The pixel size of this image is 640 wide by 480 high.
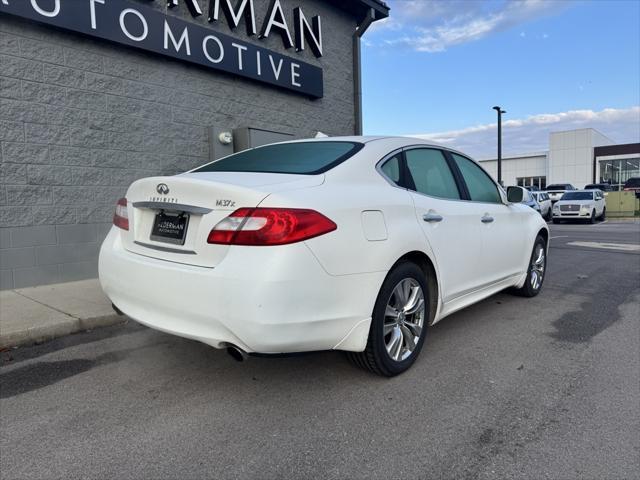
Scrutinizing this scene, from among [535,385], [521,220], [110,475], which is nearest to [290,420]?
[110,475]

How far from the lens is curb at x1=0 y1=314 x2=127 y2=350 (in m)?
3.96

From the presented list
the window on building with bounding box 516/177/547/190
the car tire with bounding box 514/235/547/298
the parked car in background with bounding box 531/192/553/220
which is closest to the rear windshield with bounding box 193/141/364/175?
the car tire with bounding box 514/235/547/298

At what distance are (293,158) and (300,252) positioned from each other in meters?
1.11

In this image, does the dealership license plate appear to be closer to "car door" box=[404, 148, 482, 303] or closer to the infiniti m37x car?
the infiniti m37x car

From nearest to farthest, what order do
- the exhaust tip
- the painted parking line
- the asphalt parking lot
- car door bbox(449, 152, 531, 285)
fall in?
the asphalt parking lot < the exhaust tip < car door bbox(449, 152, 531, 285) < the painted parking line

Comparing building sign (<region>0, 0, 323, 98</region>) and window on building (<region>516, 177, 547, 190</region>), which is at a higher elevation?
building sign (<region>0, 0, 323, 98</region>)

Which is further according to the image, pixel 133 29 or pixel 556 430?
pixel 133 29

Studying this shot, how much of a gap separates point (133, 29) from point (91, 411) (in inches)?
223

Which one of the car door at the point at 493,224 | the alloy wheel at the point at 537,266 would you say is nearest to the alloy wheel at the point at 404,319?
the car door at the point at 493,224

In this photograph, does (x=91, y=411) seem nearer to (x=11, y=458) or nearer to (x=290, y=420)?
(x=11, y=458)

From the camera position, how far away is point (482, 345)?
13.1 feet

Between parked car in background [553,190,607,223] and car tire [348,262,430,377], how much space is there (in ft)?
68.5

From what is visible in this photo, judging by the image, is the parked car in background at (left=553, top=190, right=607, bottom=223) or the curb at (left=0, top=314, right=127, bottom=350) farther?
the parked car in background at (left=553, top=190, right=607, bottom=223)

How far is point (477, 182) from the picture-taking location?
181 inches
